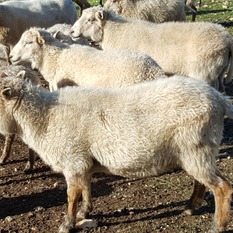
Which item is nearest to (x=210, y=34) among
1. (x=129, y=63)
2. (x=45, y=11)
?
A: (x=129, y=63)

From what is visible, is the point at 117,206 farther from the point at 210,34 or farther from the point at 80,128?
the point at 210,34

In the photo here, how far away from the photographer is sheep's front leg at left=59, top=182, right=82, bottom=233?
4.92 metres

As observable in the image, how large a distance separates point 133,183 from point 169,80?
5.53 feet

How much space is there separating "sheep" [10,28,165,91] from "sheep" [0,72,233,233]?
4.47 feet

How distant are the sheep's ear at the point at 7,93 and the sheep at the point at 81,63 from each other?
179 cm

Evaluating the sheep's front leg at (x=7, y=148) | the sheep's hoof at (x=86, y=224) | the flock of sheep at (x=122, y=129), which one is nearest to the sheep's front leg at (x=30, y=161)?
the sheep's front leg at (x=7, y=148)

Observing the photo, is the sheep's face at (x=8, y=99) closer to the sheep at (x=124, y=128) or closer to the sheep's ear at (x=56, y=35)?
the sheep at (x=124, y=128)

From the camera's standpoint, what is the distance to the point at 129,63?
6.43 meters

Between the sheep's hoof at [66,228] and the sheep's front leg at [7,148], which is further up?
the sheep's hoof at [66,228]

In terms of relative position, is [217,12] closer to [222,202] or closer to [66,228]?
[222,202]

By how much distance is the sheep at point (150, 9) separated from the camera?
34.0 feet

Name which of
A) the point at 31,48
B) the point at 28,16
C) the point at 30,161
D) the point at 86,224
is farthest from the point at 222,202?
the point at 28,16

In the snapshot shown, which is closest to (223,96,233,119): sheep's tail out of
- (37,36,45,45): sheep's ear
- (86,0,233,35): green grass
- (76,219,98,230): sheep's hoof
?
(76,219,98,230): sheep's hoof

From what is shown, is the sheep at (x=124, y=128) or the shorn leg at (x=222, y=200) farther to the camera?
the shorn leg at (x=222, y=200)
